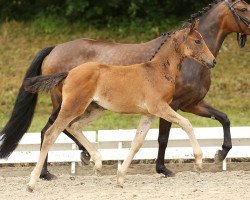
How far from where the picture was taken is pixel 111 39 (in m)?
17.9

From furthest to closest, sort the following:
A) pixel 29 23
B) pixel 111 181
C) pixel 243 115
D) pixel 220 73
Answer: pixel 29 23 < pixel 220 73 < pixel 243 115 < pixel 111 181

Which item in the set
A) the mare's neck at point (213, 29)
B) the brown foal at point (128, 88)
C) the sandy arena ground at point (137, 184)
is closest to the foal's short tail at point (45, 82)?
the brown foal at point (128, 88)

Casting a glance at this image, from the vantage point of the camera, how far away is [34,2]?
19.3 metres

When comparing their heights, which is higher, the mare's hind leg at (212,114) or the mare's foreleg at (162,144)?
the mare's hind leg at (212,114)

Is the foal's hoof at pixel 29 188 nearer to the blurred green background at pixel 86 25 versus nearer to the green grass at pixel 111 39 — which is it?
the green grass at pixel 111 39

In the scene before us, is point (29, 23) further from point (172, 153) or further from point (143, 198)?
point (143, 198)

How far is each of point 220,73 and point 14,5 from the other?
5.91 m

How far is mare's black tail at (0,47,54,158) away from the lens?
941 cm

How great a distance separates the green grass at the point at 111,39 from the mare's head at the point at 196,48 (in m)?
4.98

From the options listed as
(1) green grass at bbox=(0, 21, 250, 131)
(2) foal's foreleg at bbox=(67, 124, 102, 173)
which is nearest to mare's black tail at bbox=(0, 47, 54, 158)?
(2) foal's foreleg at bbox=(67, 124, 102, 173)

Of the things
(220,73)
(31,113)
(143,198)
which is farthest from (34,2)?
(143,198)

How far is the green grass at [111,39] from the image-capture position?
14203mm

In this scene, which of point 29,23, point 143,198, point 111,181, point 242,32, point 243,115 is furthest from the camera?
point 29,23

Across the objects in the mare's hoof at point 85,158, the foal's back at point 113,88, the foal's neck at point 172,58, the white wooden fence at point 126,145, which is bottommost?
the mare's hoof at point 85,158
